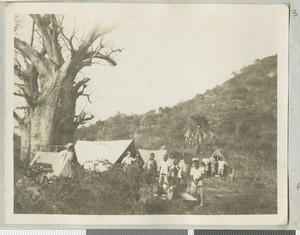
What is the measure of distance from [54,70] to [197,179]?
317mm

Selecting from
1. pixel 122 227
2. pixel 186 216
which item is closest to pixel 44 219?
pixel 122 227

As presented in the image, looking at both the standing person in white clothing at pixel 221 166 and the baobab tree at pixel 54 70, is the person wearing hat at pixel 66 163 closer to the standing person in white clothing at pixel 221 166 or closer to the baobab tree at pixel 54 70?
the baobab tree at pixel 54 70

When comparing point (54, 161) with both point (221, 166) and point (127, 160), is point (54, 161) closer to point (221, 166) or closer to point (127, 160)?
point (127, 160)

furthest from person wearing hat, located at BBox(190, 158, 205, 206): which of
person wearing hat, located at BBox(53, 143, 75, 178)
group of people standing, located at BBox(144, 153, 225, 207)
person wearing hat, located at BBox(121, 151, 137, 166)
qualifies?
person wearing hat, located at BBox(53, 143, 75, 178)

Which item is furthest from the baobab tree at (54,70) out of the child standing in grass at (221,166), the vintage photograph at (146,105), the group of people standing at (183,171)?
the child standing in grass at (221,166)

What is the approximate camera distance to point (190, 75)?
1119 millimetres

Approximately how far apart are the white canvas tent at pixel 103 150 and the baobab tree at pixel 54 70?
30 millimetres

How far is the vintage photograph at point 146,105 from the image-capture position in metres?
1.12

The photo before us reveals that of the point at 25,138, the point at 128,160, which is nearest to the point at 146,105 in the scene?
the point at 128,160

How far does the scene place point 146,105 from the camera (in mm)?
→ 1121

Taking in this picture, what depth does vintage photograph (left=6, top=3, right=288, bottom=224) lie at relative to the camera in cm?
112

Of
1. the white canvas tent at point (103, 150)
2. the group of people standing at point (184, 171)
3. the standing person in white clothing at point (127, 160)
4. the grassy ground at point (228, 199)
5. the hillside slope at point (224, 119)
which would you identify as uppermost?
the hillside slope at point (224, 119)

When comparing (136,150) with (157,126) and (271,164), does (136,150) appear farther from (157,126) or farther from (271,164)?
(271,164)

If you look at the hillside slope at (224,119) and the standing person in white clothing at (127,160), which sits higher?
the hillside slope at (224,119)
